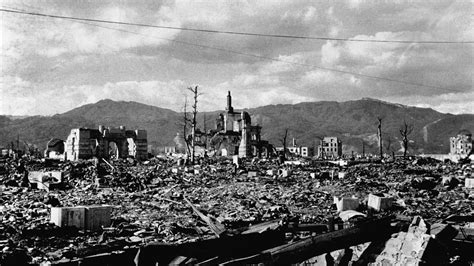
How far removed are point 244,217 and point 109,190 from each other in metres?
8.68

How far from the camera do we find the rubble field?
765 cm

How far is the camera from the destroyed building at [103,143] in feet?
169

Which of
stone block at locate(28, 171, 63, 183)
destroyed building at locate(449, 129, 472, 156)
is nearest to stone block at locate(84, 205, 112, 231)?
stone block at locate(28, 171, 63, 183)

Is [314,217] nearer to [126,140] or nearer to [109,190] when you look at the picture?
[109,190]

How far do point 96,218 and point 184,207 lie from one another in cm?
380

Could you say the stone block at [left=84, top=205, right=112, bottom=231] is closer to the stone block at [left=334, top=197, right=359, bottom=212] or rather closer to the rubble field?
the rubble field

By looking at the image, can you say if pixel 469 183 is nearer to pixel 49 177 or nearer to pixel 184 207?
pixel 184 207

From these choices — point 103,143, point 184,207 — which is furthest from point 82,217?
point 103,143

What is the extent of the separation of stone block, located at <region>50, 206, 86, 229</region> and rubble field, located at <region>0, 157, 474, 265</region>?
177 millimetres

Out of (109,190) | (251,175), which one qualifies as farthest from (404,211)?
(251,175)

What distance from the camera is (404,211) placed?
11.8 m

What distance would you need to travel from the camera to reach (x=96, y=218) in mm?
9523

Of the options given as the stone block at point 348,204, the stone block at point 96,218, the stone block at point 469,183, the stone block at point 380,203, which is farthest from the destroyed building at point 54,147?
the stone block at point 380,203

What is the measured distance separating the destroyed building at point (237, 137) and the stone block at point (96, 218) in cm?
4762
